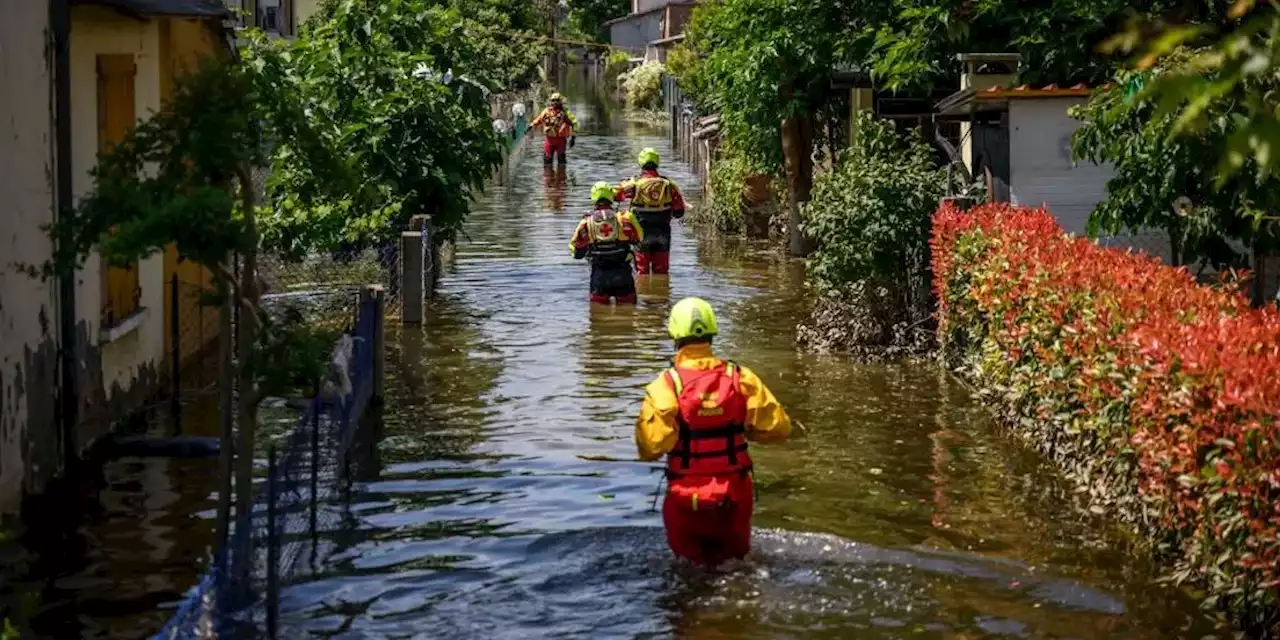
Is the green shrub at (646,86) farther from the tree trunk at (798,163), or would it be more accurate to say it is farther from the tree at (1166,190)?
the tree at (1166,190)

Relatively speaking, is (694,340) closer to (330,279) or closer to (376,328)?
(376,328)

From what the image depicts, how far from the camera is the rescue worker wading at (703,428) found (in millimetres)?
9047

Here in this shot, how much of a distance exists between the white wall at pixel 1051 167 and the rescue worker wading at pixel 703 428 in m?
7.09

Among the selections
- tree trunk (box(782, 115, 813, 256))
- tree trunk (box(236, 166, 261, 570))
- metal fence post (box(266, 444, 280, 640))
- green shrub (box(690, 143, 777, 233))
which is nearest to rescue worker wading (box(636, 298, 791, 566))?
metal fence post (box(266, 444, 280, 640))

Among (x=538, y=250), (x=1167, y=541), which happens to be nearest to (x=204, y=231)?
(x=1167, y=541)

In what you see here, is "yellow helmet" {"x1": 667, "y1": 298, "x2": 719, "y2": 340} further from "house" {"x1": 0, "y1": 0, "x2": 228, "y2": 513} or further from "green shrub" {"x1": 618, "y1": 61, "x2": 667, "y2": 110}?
"green shrub" {"x1": 618, "y1": 61, "x2": 667, "y2": 110}

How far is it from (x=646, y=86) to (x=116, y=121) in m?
52.7

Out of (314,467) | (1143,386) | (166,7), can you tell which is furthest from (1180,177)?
(166,7)

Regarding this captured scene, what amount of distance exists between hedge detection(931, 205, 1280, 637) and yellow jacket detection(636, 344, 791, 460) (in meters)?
1.81

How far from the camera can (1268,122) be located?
346cm

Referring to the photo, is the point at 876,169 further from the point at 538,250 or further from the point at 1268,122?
the point at 1268,122

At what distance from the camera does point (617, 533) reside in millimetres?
10477

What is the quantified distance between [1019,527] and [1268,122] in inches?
295

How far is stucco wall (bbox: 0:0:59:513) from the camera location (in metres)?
10.2
